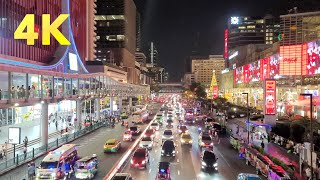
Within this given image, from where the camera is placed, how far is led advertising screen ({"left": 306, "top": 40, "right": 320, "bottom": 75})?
6450 centimetres

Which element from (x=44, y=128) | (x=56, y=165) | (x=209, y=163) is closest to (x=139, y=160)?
(x=209, y=163)

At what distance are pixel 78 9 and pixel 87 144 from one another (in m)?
52.6

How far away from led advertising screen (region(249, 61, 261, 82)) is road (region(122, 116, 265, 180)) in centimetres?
6295

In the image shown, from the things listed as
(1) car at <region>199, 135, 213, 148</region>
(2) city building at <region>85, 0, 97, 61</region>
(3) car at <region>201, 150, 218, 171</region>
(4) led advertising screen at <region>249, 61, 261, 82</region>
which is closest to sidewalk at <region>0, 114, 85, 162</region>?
(3) car at <region>201, 150, 218, 171</region>

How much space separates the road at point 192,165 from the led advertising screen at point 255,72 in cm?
6295

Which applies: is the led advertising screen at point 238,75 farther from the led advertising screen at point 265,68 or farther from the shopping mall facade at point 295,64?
the led advertising screen at point 265,68

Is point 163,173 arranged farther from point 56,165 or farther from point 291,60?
point 291,60

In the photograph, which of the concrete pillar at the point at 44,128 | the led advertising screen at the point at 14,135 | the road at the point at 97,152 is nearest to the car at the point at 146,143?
the road at the point at 97,152

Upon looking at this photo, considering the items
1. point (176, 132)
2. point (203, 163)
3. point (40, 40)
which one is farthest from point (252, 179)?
point (40, 40)

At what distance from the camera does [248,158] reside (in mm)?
30703

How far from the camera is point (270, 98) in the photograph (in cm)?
4716

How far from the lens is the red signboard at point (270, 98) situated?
4675 cm

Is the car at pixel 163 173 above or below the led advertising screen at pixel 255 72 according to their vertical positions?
below

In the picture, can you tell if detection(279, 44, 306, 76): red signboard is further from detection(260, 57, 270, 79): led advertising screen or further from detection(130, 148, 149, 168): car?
detection(130, 148, 149, 168): car
